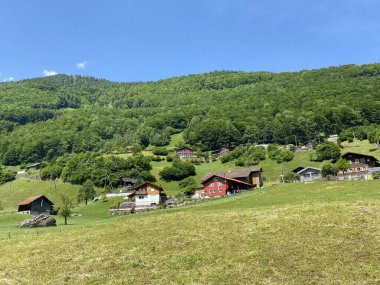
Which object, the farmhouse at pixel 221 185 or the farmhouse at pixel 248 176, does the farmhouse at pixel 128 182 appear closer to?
the farmhouse at pixel 248 176

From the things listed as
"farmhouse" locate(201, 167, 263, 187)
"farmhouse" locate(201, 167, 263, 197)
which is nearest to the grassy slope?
"farmhouse" locate(201, 167, 263, 197)

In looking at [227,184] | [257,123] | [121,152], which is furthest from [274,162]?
[121,152]

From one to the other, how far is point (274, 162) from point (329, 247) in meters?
103

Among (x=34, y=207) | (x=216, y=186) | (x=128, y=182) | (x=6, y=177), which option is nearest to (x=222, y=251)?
(x=216, y=186)

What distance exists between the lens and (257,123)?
18462 cm

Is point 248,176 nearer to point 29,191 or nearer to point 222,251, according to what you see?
point 222,251

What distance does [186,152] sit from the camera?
164 m

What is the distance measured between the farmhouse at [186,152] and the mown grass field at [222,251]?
126 metres

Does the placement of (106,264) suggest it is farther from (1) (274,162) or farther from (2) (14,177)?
(2) (14,177)

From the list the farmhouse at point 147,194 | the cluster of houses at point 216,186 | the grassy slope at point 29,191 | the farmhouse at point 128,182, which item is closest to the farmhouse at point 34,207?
the cluster of houses at point 216,186

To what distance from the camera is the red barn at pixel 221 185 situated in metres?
86.8

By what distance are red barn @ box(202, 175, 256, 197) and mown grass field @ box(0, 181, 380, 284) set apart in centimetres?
5120

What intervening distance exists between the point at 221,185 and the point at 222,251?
2495 inches

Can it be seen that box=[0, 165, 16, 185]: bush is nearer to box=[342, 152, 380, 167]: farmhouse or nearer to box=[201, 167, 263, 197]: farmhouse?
box=[201, 167, 263, 197]: farmhouse
